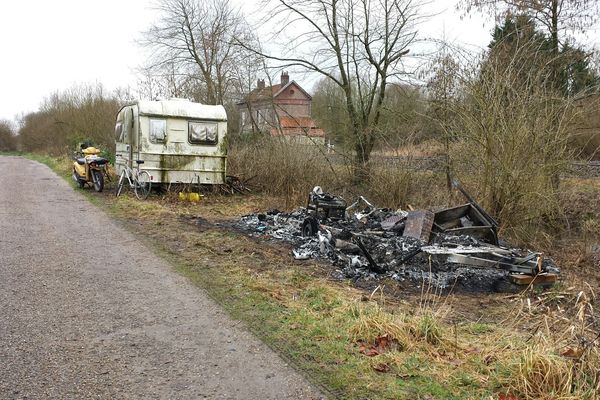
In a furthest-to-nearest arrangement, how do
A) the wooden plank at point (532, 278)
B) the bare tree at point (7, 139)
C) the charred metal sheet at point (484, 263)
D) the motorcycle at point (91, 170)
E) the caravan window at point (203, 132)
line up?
1. the bare tree at point (7, 139)
2. the motorcycle at point (91, 170)
3. the caravan window at point (203, 132)
4. the charred metal sheet at point (484, 263)
5. the wooden plank at point (532, 278)

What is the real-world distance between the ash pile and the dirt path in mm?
2564

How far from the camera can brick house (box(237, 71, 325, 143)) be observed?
17203 mm

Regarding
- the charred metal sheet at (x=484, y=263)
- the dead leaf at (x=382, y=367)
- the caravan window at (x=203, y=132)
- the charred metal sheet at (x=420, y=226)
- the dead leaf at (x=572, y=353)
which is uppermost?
the caravan window at (x=203, y=132)

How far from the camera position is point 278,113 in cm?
1880

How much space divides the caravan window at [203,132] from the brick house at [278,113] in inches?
98.6

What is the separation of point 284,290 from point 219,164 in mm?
10326

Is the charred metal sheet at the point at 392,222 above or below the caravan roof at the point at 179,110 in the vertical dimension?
below

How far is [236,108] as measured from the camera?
22.1 metres

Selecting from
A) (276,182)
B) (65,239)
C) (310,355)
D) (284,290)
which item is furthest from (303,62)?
(310,355)

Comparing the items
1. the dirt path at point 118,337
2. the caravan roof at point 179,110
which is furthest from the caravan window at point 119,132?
the dirt path at point 118,337

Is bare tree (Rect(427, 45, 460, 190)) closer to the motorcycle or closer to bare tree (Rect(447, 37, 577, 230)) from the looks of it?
bare tree (Rect(447, 37, 577, 230))

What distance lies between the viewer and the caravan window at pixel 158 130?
14.7 meters

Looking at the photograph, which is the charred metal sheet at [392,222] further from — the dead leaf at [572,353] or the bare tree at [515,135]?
the dead leaf at [572,353]

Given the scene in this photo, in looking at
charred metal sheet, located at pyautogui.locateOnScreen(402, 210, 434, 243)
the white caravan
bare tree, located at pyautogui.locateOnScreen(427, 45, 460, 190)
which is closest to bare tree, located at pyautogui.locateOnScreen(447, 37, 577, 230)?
bare tree, located at pyautogui.locateOnScreen(427, 45, 460, 190)
